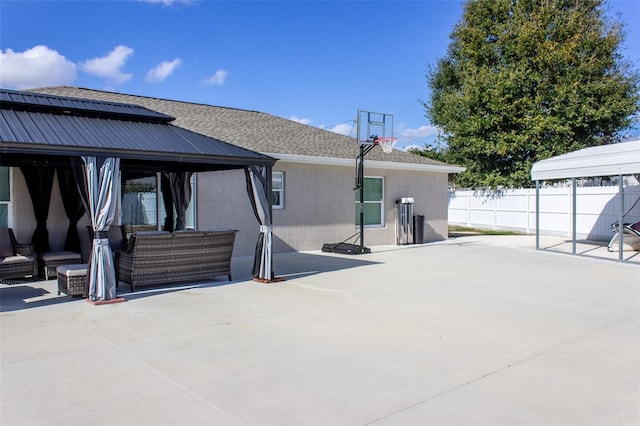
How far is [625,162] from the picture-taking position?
483 inches

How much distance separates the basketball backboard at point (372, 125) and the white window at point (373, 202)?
5.46 ft

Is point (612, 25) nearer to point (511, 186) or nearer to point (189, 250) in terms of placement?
point (511, 186)

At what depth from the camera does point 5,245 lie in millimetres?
9398

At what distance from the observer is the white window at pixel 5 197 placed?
9.98 metres

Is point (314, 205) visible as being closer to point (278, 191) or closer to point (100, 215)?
point (278, 191)

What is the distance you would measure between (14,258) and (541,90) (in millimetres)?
24193

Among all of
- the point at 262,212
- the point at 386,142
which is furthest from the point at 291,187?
the point at 262,212

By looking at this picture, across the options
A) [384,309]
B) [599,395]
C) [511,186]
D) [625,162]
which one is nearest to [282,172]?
[384,309]

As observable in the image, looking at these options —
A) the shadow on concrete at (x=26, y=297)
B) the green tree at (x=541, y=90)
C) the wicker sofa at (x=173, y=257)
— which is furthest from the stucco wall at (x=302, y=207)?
the green tree at (x=541, y=90)

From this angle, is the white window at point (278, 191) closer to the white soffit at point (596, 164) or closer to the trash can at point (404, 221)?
the trash can at point (404, 221)

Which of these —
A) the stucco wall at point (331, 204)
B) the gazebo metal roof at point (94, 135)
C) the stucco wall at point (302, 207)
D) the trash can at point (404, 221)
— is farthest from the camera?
the trash can at point (404, 221)

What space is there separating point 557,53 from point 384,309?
22.4m

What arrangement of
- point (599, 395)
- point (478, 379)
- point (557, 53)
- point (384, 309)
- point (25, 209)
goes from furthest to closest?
point (557, 53)
point (25, 209)
point (384, 309)
point (478, 379)
point (599, 395)

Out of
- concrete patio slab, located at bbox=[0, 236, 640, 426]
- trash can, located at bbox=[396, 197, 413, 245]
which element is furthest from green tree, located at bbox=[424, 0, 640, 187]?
concrete patio slab, located at bbox=[0, 236, 640, 426]
